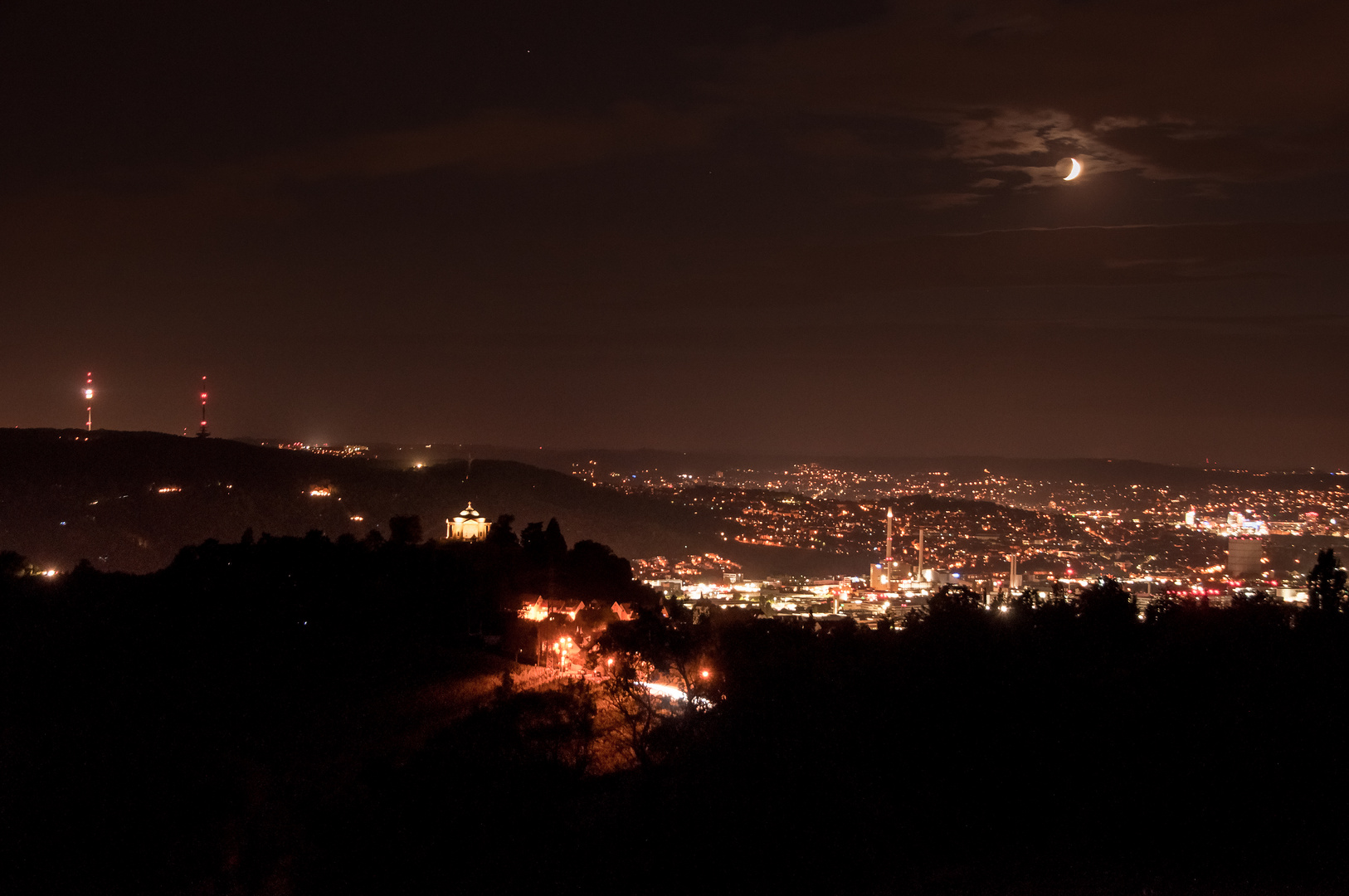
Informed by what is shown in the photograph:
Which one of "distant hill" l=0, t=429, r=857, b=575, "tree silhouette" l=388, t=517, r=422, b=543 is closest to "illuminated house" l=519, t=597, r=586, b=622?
"tree silhouette" l=388, t=517, r=422, b=543

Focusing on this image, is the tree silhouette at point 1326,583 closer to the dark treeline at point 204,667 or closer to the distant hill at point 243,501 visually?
the dark treeline at point 204,667

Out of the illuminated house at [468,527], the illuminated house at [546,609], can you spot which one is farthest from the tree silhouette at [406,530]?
the illuminated house at [546,609]

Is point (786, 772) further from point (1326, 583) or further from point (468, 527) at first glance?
point (468, 527)

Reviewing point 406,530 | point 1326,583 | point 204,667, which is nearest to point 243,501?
point 406,530

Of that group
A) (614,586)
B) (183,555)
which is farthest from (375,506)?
(614,586)

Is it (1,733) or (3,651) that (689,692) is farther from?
(3,651)

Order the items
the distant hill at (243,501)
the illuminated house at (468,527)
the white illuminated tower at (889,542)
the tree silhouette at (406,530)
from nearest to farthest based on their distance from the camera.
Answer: the tree silhouette at (406,530), the illuminated house at (468,527), the distant hill at (243,501), the white illuminated tower at (889,542)

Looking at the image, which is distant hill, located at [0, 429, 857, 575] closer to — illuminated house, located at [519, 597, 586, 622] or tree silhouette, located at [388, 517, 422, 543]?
tree silhouette, located at [388, 517, 422, 543]
